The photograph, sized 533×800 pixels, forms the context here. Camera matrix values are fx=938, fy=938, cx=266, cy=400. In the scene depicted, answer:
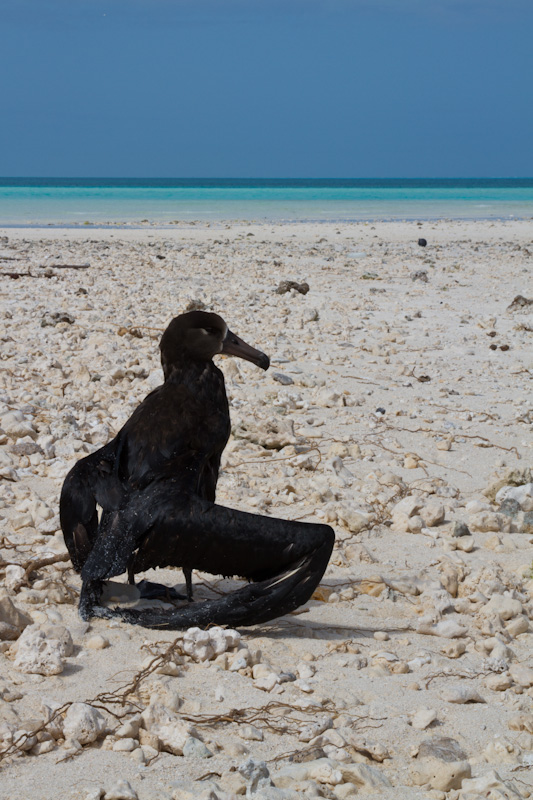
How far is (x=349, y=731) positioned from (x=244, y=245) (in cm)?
1902

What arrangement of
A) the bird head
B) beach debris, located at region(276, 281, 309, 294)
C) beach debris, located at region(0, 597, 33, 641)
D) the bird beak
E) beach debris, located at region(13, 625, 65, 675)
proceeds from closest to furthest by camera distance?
beach debris, located at region(13, 625, 65, 675) < beach debris, located at region(0, 597, 33, 641) < the bird head < the bird beak < beach debris, located at region(276, 281, 309, 294)

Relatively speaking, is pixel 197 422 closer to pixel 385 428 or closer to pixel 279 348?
pixel 385 428

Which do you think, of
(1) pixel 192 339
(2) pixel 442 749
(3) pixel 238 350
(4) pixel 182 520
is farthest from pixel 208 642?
(3) pixel 238 350

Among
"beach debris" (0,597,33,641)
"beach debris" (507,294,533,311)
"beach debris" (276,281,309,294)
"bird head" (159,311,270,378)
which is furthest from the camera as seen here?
"beach debris" (276,281,309,294)

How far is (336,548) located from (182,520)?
130 centimetres

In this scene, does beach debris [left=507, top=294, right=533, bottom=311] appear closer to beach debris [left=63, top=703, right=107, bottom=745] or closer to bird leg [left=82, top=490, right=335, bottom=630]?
bird leg [left=82, top=490, right=335, bottom=630]

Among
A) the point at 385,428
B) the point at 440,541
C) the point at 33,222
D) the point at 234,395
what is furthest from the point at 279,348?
the point at 33,222

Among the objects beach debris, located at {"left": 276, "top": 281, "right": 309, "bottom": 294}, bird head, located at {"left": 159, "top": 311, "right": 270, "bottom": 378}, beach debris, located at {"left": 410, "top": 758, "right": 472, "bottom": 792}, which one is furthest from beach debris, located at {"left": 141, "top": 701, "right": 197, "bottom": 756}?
beach debris, located at {"left": 276, "top": 281, "right": 309, "bottom": 294}

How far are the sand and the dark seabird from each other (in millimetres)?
169

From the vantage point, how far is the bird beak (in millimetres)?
3975

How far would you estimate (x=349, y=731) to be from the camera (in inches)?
110

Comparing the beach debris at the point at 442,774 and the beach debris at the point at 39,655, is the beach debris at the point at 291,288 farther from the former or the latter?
the beach debris at the point at 442,774

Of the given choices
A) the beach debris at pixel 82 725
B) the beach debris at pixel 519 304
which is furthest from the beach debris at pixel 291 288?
the beach debris at pixel 82 725

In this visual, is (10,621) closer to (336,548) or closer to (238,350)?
(238,350)
